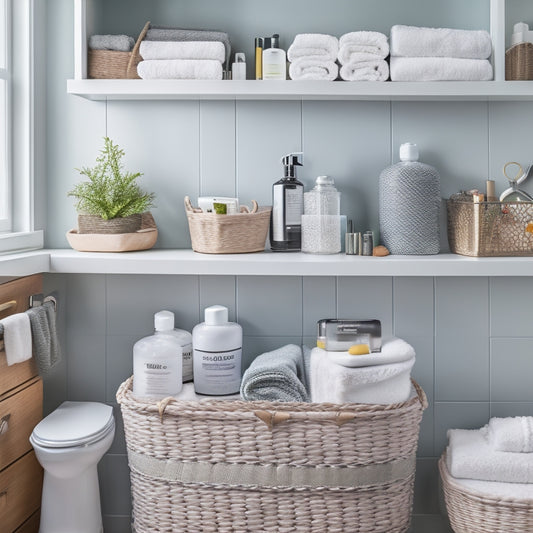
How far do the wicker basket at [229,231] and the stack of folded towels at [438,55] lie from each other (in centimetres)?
50

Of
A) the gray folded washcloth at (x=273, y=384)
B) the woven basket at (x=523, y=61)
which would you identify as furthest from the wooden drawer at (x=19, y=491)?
the woven basket at (x=523, y=61)

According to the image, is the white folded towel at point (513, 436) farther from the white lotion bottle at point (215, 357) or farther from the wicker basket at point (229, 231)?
the wicker basket at point (229, 231)

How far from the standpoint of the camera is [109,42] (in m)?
1.55

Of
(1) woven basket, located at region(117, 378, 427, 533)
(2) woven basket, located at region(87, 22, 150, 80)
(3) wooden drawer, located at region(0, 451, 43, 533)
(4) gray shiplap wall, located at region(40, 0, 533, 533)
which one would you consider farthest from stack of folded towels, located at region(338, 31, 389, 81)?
(3) wooden drawer, located at region(0, 451, 43, 533)

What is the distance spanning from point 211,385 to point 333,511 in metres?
0.41

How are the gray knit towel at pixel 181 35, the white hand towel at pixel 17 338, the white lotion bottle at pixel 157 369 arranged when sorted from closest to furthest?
the white hand towel at pixel 17 338
the white lotion bottle at pixel 157 369
the gray knit towel at pixel 181 35

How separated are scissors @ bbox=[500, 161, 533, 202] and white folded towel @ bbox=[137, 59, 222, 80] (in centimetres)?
81

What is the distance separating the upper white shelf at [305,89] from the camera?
1460 millimetres

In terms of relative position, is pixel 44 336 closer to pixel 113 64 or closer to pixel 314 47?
pixel 113 64

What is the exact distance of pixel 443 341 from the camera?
165cm

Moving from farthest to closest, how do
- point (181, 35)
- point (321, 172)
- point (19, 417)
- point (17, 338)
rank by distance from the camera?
point (321, 172), point (181, 35), point (19, 417), point (17, 338)

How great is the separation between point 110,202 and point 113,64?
0.36m

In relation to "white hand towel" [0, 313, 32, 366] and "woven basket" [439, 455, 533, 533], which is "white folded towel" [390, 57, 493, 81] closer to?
"woven basket" [439, 455, 533, 533]

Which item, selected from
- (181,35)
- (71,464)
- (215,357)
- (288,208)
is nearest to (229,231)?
(288,208)
